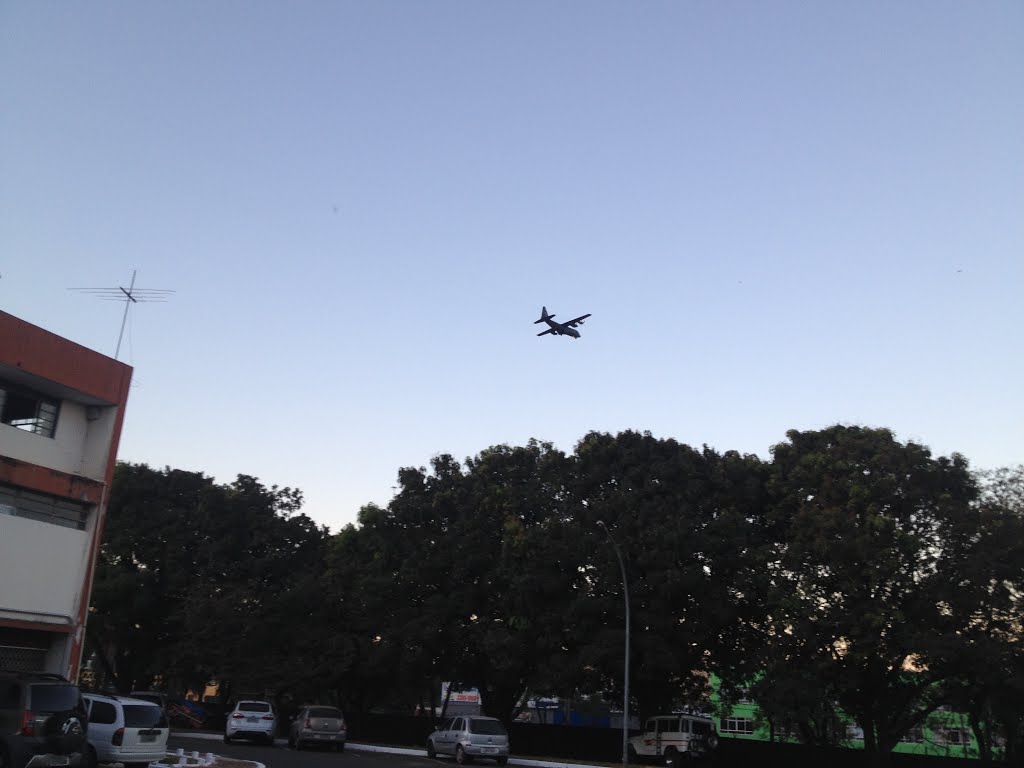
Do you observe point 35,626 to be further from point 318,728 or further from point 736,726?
point 736,726

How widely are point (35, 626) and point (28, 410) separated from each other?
19.1 feet

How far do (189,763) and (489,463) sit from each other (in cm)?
2431

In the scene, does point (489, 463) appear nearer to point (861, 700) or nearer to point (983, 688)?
point (861, 700)

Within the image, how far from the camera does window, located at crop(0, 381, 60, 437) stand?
80.3 ft

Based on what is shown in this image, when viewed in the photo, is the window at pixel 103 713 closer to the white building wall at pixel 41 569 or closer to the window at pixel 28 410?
the white building wall at pixel 41 569

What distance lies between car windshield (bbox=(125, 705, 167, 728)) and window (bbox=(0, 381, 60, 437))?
335 inches

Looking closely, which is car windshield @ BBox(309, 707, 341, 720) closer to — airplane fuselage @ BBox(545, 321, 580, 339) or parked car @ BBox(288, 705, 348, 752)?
parked car @ BBox(288, 705, 348, 752)

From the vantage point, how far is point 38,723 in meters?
15.5

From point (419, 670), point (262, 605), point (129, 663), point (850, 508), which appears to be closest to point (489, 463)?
point (419, 670)

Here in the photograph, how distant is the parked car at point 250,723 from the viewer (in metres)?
35.4

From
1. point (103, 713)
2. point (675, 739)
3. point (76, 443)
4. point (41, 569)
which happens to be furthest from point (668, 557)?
point (41, 569)

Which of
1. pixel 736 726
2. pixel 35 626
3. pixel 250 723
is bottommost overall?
pixel 736 726

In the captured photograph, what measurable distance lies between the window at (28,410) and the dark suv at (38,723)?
34.0ft

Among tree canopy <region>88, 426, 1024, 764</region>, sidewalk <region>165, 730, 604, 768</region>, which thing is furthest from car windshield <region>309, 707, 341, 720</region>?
tree canopy <region>88, 426, 1024, 764</region>
